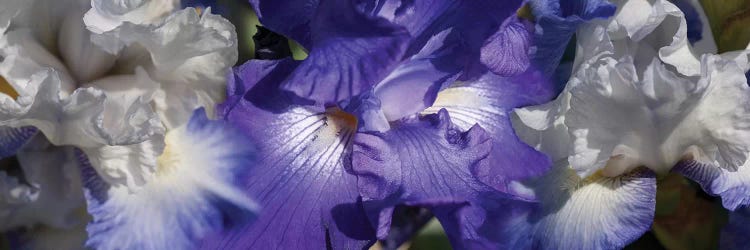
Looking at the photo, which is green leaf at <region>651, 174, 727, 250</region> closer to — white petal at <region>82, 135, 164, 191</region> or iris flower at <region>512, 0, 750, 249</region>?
iris flower at <region>512, 0, 750, 249</region>

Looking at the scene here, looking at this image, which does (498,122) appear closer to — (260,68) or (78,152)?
(260,68)

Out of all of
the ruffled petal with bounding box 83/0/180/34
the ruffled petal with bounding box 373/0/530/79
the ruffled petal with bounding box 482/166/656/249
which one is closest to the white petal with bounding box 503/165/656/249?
the ruffled petal with bounding box 482/166/656/249

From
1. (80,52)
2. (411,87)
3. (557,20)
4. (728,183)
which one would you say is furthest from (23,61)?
(728,183)

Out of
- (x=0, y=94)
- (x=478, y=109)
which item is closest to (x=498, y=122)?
(x=478, y=109)

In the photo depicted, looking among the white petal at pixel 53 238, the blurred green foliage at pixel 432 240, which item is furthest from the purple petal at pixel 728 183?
the white petal at pixel 53 238

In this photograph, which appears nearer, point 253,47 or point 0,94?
point 0,94

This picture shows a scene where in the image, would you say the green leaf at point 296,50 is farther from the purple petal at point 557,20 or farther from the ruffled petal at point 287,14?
the purple petal at point 557,20
